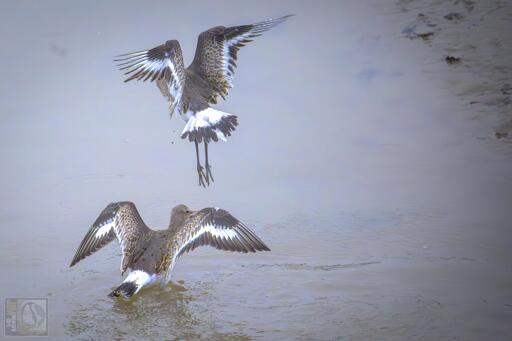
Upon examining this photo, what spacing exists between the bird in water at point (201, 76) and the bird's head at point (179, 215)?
67cm

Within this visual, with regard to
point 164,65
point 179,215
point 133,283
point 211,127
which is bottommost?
point 133,283

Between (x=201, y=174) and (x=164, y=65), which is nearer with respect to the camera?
(x=164, y=65)

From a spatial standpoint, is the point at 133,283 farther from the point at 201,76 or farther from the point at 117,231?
the point at 201,76

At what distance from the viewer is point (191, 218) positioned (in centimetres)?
649

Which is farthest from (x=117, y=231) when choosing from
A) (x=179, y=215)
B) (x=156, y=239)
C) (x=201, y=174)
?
(x=201, y=174)

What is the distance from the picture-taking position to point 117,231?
6.56 m

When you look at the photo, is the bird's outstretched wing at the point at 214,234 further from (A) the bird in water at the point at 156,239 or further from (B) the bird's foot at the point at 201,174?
(B) the bird's foot at the point at 201,174

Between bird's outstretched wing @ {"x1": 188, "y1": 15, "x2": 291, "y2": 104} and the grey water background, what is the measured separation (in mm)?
761

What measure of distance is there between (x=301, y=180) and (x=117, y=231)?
2186 millimetres

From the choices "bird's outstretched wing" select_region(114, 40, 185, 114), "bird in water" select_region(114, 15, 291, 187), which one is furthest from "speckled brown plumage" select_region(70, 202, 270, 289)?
"bird's outstretched wing" select_region(114, 40, 185, 114)

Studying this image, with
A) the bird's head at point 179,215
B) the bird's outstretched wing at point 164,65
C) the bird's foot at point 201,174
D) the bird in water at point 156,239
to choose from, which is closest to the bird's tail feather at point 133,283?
the bird in water at point 156,239

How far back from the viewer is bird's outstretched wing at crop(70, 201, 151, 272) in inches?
253

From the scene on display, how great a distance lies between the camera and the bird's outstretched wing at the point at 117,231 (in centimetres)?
643

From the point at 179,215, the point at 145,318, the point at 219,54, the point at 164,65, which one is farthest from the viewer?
the point at 219,54
